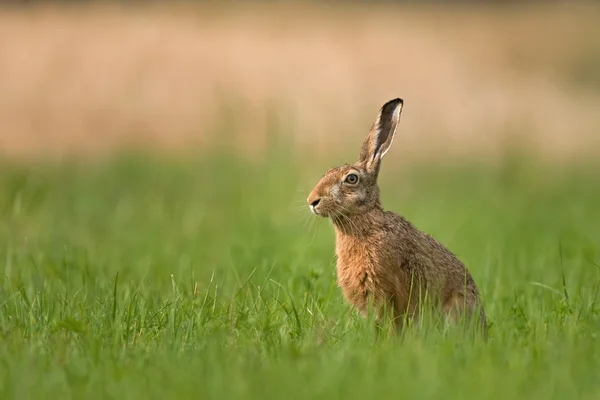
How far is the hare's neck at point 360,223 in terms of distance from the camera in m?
5.97

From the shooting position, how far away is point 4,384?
4.43 metres

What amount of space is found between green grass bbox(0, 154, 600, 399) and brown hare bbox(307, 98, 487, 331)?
0.79 feet

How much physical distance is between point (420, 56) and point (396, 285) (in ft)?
51.9

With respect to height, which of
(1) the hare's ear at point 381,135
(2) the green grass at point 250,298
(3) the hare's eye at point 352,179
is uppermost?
(1) the hare's ear at point 381,135

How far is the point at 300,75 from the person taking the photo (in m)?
19.3

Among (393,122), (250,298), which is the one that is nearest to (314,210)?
(250,298)

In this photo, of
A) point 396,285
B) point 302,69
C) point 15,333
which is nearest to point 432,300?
point 396,285

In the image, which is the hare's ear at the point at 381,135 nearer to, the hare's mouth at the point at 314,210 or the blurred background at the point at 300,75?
the hare's mouth at the point at 314,210

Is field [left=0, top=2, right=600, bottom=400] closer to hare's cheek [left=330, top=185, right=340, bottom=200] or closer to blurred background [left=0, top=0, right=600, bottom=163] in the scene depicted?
blurred background [left=0, top=0, right=600, bottom=163]

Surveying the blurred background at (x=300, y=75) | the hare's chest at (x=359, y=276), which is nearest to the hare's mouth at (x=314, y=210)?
the hare's chest at (x=359, y=276)

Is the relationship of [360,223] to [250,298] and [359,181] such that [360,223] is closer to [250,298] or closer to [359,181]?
[359,181]

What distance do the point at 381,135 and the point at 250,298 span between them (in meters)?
1.25

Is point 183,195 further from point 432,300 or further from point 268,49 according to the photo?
point 268,49

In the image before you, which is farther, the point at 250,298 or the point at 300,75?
the point at 300,75
